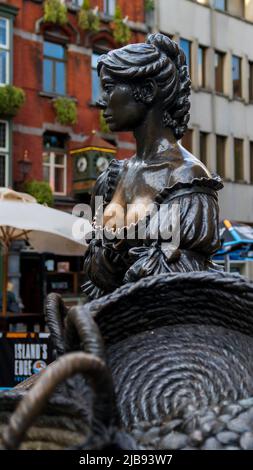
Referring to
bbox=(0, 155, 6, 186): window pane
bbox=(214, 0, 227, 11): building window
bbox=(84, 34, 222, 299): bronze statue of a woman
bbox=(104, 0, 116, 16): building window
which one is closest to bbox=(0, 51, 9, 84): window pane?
bbox=(0, 155, 6, 186): window pane

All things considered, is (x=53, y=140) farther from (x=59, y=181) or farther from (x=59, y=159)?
(x=59, y=181)

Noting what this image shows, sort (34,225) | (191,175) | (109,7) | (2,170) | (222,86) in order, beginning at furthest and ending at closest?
(222,86)
(109,7)
(2,170)
(34,225)
(191,175)

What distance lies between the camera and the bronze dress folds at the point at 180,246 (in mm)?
2562

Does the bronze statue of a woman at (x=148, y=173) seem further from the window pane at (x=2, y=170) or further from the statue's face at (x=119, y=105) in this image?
the window pane at (x=2, y=170)

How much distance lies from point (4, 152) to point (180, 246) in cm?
1771

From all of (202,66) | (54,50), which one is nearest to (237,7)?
(202,66)

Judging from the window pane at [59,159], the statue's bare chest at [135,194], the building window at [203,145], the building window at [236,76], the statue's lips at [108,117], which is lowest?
the statue's bare chest at [135,194]

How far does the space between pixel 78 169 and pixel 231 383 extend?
62.3 feet

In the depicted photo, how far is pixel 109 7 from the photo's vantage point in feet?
75.4

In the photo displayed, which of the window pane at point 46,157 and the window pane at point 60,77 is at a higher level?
the window pane at point 60,77

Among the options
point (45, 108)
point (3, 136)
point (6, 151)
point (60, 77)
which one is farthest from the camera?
point (60, 77)

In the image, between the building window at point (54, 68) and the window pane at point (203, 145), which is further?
the window pane at point (203, 145)

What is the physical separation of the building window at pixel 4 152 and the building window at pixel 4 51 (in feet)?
4.03

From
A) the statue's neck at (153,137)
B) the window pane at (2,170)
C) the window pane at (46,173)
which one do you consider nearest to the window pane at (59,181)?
the window pane at (46,173)
